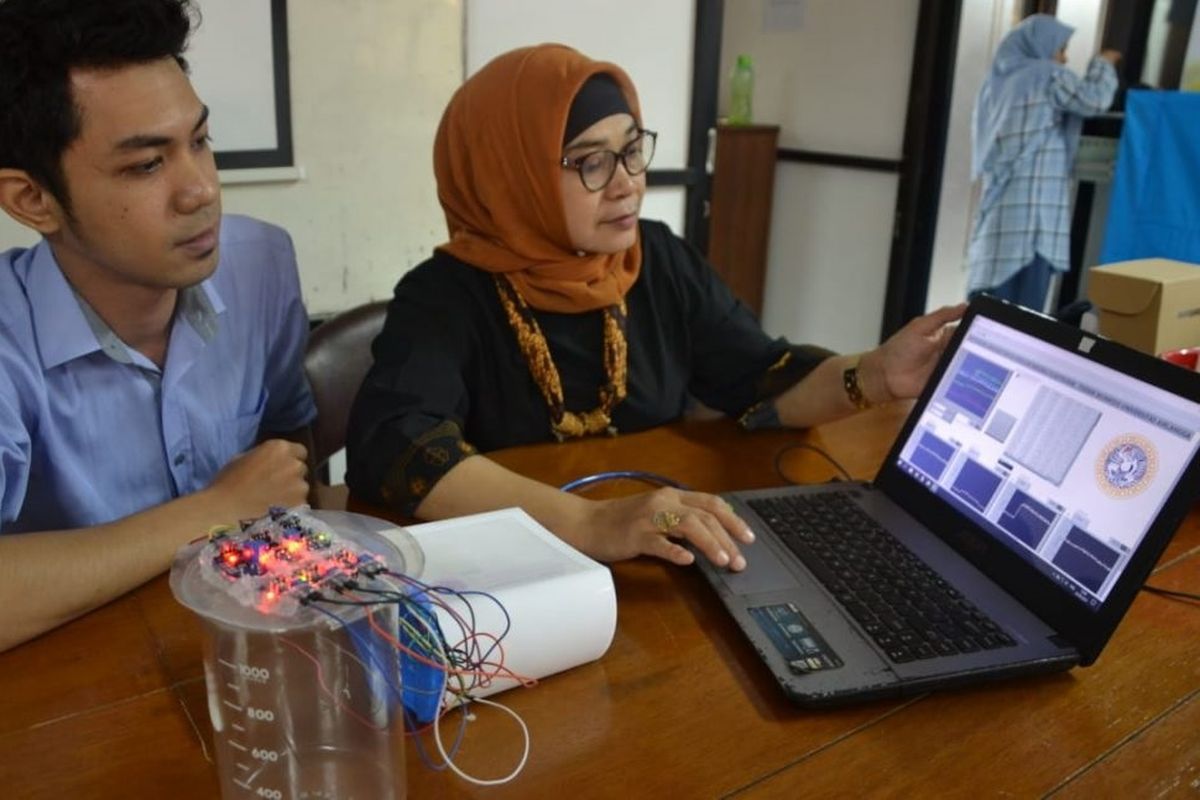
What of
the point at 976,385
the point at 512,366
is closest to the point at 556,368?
the point at 512,366

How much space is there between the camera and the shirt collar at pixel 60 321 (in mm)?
1062

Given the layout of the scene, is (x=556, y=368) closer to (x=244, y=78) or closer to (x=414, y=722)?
(x=414, y=722)

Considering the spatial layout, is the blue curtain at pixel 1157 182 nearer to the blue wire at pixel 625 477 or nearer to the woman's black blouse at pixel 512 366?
the woman's black blouse at pixel 512 366

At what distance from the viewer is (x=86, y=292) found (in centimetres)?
112

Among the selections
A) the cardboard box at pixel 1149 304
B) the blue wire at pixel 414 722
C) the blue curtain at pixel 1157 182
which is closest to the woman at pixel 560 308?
the cardboard box at pixel 1149 304

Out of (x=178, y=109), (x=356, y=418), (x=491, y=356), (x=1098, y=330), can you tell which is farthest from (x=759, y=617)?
(x=1098, y=330)

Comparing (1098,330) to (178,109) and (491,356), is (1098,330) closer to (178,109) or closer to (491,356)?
(491,356)

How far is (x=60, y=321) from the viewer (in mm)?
1065

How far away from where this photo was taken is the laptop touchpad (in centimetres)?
88

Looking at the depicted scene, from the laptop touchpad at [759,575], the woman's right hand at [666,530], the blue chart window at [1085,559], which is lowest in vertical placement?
the laptop touchpad at [759,575]

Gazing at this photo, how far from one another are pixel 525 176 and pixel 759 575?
0.68m

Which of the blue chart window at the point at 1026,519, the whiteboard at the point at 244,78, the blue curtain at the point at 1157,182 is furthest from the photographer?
the blue curtain at the point at 1157,182

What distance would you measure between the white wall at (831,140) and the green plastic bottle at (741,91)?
14cm

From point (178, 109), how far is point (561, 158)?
1.58ft
